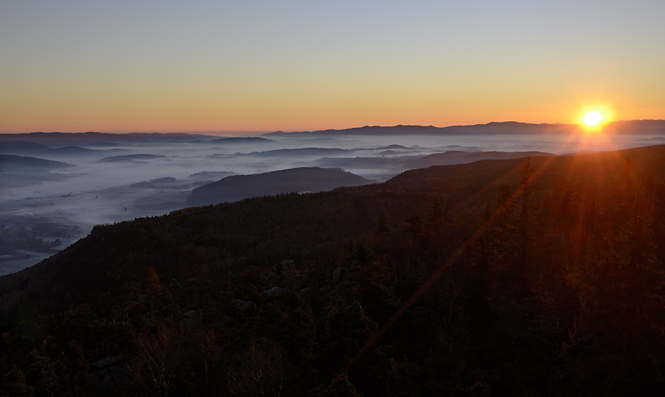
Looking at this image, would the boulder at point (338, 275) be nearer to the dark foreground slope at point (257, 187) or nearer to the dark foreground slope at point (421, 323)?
the dark foreground slope at point (421, 323)

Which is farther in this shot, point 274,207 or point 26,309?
point 274,207

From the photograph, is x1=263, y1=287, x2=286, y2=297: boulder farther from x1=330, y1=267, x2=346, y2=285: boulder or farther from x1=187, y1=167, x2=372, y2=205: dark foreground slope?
x1=187, y1=167, x2=372, y2=205: dark foreground slope

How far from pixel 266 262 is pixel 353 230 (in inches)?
785

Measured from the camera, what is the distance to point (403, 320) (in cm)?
1898

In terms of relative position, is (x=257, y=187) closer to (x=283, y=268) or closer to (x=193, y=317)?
(x=283, y=268)

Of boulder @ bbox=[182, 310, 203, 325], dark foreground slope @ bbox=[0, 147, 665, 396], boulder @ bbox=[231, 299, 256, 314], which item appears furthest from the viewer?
boulder @ bbox=[182, 310, 203, 325]

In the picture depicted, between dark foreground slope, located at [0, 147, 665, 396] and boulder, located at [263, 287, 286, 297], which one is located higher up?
dark foreground slope, located at [0, 147, 665, 396]

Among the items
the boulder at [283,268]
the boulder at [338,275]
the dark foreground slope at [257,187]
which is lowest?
the dark foreground slope at [257,187]

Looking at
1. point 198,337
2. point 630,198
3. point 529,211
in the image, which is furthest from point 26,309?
point 630,198

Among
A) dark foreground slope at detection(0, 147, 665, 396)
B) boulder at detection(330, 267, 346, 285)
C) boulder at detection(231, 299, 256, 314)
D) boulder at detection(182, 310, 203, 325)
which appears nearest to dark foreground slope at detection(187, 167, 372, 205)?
boulder at detection(330, 267, 346, 285)

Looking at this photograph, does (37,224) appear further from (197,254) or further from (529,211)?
(529,211)

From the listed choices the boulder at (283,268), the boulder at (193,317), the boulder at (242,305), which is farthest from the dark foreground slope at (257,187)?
the boulder at (242,305)

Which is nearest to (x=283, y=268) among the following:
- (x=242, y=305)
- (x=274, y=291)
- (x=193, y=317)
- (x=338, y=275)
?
(x=274, y=291)

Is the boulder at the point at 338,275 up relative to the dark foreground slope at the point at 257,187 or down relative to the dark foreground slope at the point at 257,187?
up
